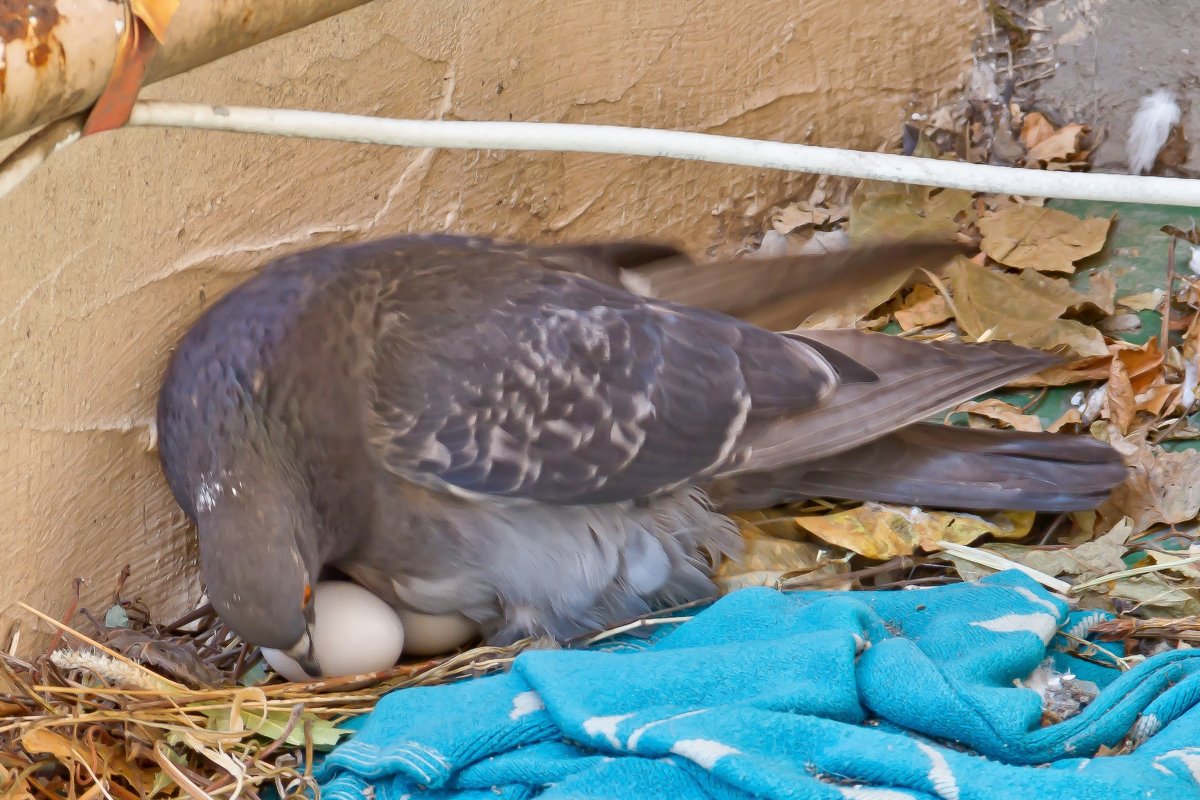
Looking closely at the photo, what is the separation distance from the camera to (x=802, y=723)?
6.28 feet

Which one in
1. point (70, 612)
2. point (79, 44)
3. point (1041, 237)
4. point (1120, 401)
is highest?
point (79, 44)

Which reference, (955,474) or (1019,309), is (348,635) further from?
(1019,309)

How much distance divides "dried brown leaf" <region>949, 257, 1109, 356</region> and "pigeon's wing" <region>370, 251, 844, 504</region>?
76 centimetres

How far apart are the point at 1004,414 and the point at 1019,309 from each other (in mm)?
357

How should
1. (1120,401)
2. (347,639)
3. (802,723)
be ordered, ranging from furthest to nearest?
(1120,401)
(347,639)
(802,723)

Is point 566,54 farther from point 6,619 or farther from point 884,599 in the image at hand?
point 6,619

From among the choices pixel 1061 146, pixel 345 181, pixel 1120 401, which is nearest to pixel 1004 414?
pixel 1120 401

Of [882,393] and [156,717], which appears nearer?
[156,717]

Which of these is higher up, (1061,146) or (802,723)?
(1061,146)

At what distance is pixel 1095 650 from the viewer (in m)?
2.42

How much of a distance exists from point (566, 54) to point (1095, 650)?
195 cm

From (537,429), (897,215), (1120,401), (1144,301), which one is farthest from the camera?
(897,215)

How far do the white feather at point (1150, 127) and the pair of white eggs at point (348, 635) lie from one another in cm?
247

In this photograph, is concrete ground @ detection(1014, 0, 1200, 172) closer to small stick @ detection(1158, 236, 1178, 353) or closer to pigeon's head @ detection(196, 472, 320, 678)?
small stick @ detection(1158, 236, 1178, 353)
